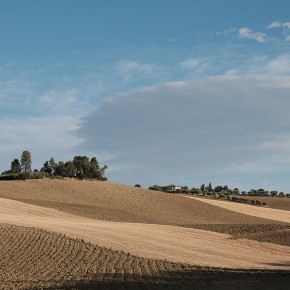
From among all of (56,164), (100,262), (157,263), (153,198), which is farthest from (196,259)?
(56,164)

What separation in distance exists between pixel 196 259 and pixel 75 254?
6.93 meters

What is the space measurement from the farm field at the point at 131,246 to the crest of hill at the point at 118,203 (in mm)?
131

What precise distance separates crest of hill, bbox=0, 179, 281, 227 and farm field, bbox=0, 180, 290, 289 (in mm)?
131

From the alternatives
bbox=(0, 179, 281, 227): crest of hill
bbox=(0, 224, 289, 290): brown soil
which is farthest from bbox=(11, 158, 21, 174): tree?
bbox=(0, 224, 289, 290): brown soil

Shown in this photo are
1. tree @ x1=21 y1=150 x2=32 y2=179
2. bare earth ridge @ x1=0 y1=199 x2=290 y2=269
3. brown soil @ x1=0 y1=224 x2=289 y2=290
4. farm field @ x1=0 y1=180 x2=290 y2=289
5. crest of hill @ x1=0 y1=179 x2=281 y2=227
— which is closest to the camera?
brown soil @ x1=0 y1=224 x2=289 y2=290

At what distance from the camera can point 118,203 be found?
2724 inches

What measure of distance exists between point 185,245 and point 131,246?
5321mm

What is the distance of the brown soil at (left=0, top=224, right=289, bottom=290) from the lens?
1941 centimetres

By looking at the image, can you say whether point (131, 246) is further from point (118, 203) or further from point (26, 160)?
point (26, 160)

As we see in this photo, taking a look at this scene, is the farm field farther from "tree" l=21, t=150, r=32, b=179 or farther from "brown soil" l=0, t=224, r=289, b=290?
"tree" l=21, t=150, r=32, b=179

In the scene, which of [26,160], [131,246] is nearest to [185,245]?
[131,246]

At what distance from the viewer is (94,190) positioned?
78438mm

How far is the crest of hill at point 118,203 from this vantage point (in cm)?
5934

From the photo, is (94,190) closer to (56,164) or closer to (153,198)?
(153,198)
